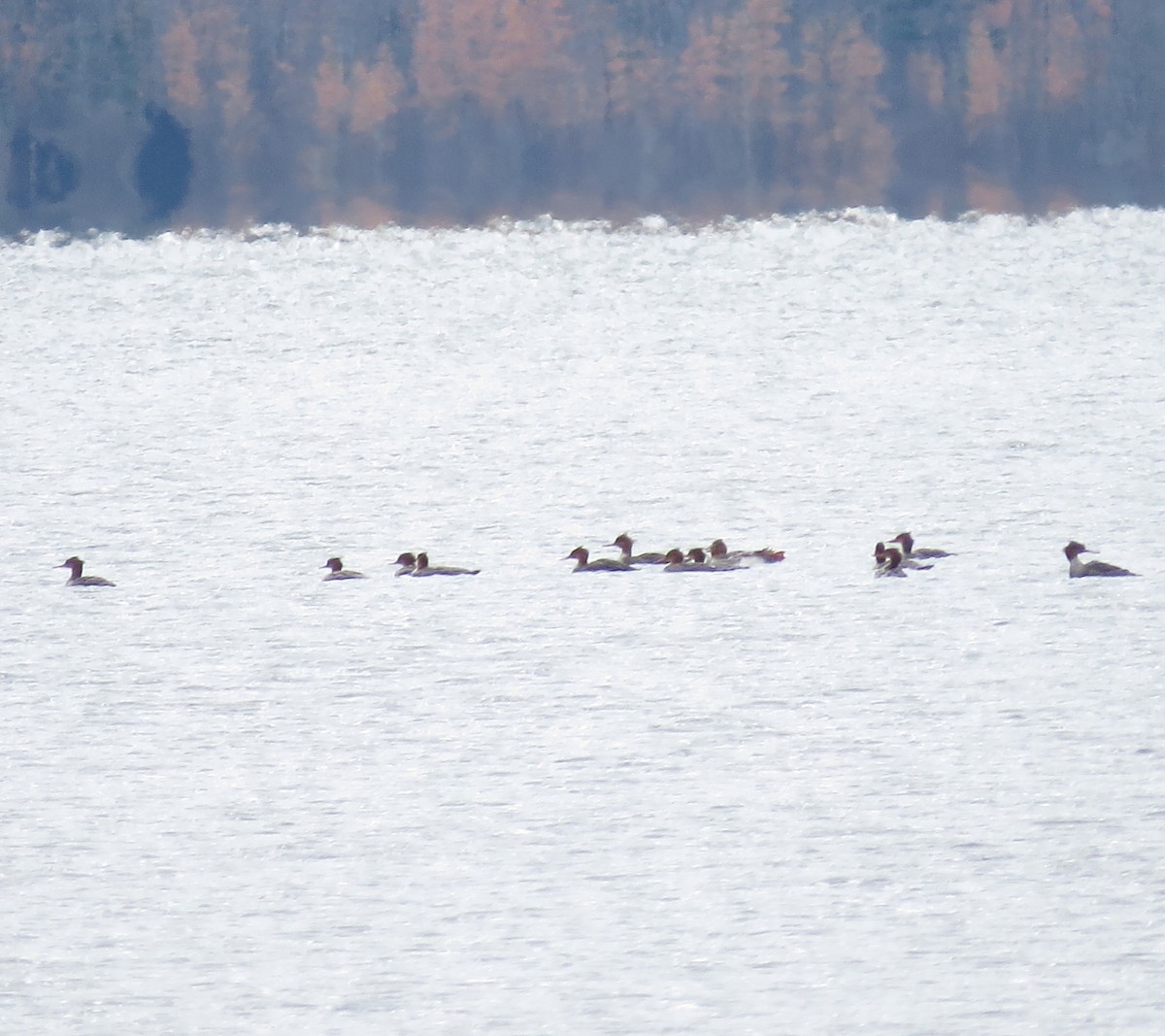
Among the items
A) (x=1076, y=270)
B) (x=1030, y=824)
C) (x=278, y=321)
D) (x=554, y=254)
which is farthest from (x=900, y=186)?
(x=1030, y=824)

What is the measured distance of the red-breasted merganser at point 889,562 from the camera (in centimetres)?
1808

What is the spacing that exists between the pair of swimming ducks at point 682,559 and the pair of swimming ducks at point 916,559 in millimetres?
976

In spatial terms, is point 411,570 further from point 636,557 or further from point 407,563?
point 636,557

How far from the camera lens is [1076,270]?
60562 millimetres

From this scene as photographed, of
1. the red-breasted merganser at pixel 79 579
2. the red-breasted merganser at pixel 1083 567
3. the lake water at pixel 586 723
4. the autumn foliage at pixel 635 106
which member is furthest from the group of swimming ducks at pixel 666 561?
the autumn foliage at pixel 635 106

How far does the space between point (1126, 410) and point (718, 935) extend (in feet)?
66.3

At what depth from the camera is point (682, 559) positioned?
61.5ft

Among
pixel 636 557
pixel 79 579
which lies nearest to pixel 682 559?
pixel 636 557

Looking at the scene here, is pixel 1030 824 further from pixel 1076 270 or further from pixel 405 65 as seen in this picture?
pixel 405 65

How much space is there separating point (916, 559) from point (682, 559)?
6.04 feet

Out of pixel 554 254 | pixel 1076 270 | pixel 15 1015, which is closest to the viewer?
pixel 15 1015

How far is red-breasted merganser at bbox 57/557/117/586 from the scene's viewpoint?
18.8 m

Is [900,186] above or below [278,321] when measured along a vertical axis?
above

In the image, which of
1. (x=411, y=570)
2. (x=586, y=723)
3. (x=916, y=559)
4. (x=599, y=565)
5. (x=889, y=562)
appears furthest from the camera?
(x=411, y=570)
